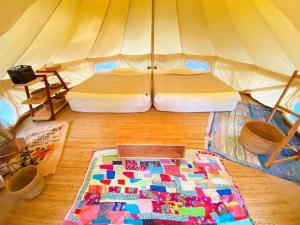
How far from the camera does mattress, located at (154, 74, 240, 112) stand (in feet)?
9.65

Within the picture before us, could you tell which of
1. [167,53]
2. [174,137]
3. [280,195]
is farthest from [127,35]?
[280,195]

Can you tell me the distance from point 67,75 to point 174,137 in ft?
10.6

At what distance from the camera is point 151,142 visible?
6.22ft

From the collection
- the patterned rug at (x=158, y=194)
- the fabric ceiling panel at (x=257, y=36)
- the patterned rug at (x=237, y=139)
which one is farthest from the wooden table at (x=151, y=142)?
the fabric ceiling panel at (x=257, y=36)

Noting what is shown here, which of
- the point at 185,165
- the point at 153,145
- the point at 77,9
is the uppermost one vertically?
the point at 77,9

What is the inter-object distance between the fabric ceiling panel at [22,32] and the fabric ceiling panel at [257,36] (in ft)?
9.19

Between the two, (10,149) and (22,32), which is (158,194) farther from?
(22,32)

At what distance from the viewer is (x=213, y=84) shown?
3.31 metres

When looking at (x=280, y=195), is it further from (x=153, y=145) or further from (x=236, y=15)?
(x=236, y=15)

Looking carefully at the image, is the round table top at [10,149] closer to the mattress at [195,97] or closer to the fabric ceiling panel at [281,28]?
the mattress at [195,97]

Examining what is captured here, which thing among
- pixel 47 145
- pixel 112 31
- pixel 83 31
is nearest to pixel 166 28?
pixel 112 31

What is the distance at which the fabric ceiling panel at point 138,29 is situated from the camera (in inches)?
133

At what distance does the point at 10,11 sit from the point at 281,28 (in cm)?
299

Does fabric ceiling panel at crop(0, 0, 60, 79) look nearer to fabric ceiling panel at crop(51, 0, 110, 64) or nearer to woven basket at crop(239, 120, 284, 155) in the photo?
fabric ceiling panel at crop(51, 0, 110, 64)
